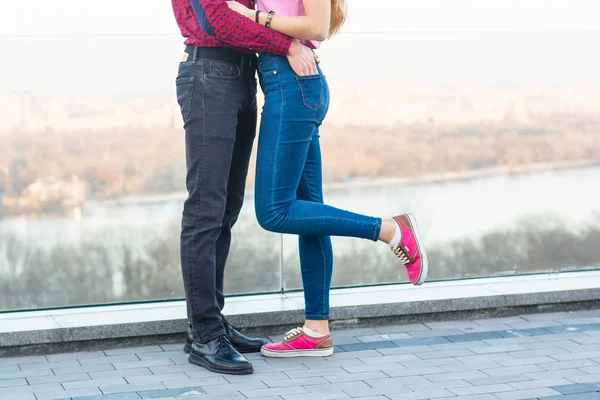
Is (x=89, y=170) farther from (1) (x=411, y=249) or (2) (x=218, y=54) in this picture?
(1) (x=411, y=249)

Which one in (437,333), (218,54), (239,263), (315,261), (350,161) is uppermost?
(218,54)

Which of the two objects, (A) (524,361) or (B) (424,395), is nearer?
(B) (424,395)

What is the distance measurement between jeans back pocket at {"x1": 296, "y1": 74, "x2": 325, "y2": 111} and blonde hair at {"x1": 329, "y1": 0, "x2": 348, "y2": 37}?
23 cm

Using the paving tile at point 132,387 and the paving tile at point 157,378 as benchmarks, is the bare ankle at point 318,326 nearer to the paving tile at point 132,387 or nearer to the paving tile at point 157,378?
the paving tile at point 157,378

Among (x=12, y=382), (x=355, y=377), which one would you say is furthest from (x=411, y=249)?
(x=12, y=382)

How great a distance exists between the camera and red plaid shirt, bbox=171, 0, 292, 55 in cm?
371

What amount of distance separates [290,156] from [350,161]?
45.2 inches

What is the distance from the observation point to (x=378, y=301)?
15.2 feet

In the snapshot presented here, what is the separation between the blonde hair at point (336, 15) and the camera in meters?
3.97

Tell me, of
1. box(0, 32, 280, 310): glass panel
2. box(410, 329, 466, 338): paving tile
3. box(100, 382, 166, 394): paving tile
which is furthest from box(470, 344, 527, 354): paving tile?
box(0, 32, 280, 310): glass panel

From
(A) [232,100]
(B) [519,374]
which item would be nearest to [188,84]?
(A) [232,100]

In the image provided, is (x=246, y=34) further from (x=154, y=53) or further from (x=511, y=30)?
(x=511, y=30)

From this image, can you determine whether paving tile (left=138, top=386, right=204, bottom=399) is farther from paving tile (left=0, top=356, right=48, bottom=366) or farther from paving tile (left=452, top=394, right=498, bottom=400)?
paving tile (left=452, top=394, right=498, bottom=400)

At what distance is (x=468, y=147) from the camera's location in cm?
520
